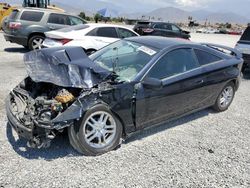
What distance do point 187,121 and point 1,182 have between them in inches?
129

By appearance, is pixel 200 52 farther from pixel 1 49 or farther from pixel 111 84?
pixel 1 49

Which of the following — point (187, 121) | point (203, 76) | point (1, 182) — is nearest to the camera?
point (1, 182)

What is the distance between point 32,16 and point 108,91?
8223mm

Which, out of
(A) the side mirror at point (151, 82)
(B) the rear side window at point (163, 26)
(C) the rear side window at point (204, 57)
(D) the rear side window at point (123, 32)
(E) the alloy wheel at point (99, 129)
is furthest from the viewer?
(B) the rear side window at point (163, 26)

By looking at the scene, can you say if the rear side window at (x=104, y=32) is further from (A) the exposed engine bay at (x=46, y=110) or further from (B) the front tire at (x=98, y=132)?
(B) the front tire at (x=98, y=132)

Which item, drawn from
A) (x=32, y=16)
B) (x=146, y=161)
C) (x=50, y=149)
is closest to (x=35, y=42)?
(x=32, y=16)

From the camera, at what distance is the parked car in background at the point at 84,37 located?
7.98 m

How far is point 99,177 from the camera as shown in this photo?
10.5 ft

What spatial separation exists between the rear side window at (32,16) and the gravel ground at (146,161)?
266 inches

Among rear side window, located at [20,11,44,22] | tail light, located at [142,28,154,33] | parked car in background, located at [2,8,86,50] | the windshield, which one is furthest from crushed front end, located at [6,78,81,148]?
tail light, located at [142,28,154,33]

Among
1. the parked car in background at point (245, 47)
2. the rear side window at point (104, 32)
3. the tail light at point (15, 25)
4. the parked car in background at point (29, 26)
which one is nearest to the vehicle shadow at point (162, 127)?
the parked car in background at point (245, 47)

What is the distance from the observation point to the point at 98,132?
11.8 feet

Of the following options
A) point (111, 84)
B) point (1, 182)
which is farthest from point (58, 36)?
point (1, 182)

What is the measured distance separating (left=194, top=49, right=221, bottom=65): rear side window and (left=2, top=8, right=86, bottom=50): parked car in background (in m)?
7.09
